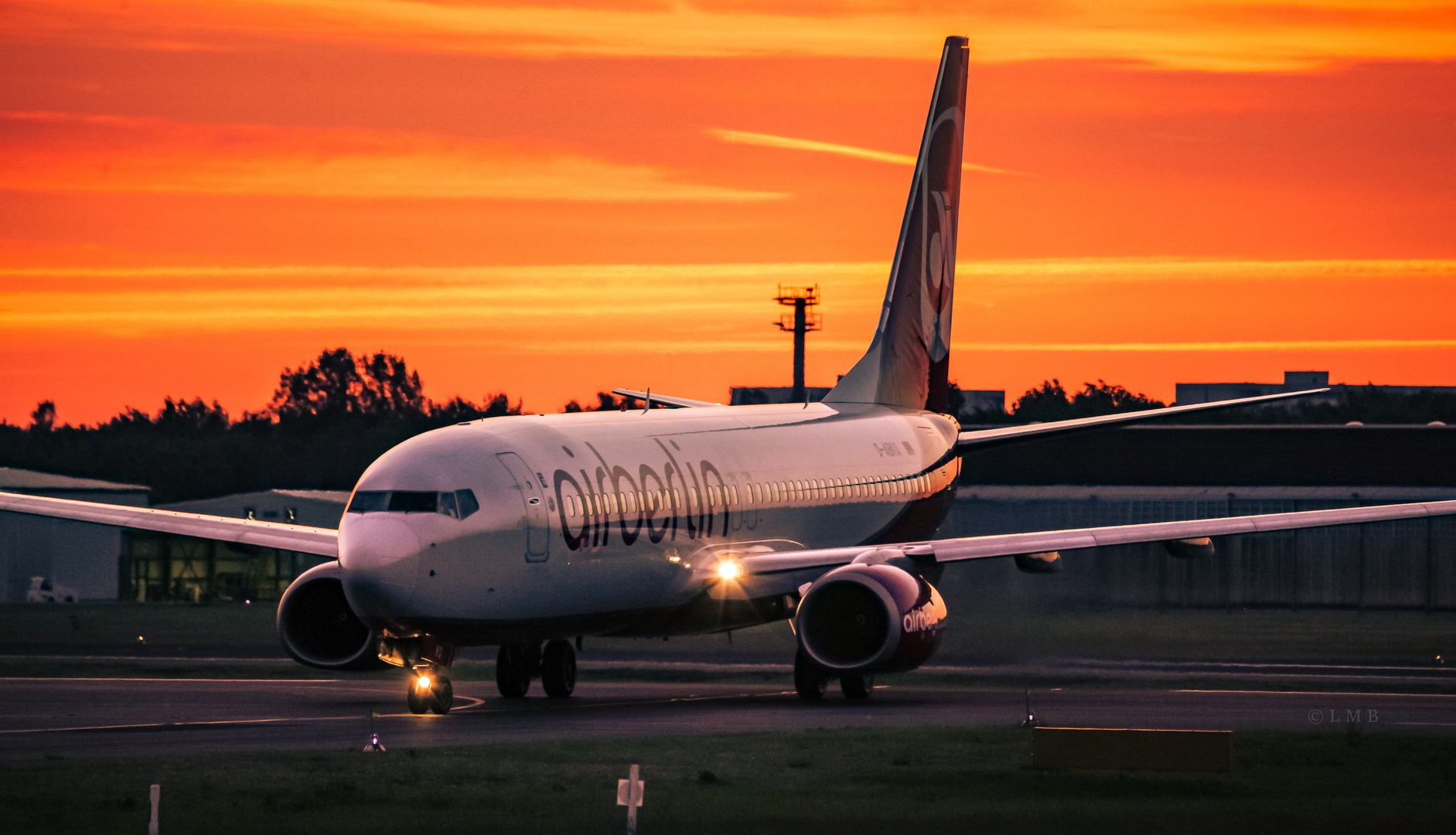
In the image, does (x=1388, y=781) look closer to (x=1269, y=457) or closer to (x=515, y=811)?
(x=515, y=811)

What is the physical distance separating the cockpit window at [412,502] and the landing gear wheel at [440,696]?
2942 millimetres

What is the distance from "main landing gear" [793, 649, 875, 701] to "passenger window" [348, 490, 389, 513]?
750cm

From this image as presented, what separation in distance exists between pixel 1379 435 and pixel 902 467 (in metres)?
36.3

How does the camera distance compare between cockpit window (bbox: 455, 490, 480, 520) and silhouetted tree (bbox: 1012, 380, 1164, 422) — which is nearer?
cockpit window (bbox: 455, 490, 480, 520)

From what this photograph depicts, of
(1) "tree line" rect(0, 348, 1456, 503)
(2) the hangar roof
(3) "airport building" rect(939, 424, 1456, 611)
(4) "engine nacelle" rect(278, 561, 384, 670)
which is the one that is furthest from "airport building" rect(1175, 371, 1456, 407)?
(4) "engine nacelle" rect(278, 561, 384, 670)

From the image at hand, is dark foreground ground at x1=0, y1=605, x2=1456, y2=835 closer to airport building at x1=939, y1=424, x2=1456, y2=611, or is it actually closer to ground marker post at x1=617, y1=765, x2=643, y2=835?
ground marker post at x1=617, y1=765, x2=643, y2=835

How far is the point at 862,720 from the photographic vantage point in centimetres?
2997

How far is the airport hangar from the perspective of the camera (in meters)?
64.3

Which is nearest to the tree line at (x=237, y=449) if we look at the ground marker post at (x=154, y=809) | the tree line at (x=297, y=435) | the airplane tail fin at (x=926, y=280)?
the tree line at (x=297, y=435)

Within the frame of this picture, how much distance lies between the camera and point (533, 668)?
34.8 meters

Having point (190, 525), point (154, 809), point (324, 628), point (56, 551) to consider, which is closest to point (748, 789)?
point (154, 809)

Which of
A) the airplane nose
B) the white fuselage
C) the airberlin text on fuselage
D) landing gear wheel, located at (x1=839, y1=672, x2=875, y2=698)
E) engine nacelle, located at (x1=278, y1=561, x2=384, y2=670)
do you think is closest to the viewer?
the airplane nose

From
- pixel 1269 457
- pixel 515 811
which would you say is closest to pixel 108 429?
pixel 1269 457

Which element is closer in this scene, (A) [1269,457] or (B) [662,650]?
(B) [662,650]
